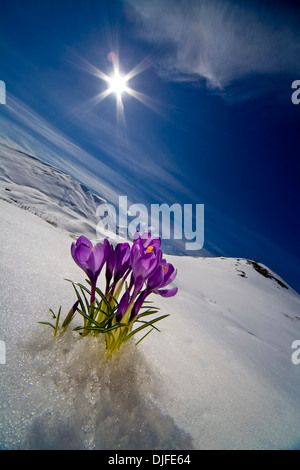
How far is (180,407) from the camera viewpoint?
0.94 m

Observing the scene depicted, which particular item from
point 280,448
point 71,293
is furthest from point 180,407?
point 71,293

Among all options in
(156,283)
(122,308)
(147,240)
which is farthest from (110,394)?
(147,240)

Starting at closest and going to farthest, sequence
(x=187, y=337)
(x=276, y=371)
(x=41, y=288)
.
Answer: (x=41, y=288)
(x=187, y=337)
(x=276, y=371)

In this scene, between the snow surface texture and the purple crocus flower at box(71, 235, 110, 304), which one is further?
the purple crocus flower at box(71, 235, 110, 304)

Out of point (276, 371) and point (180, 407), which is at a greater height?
point (180, 407)

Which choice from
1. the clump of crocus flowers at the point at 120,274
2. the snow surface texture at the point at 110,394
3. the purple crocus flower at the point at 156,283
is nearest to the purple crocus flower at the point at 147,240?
the clump of crocus flowers at the point at 120,274

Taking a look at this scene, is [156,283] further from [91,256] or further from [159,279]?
[91,256]

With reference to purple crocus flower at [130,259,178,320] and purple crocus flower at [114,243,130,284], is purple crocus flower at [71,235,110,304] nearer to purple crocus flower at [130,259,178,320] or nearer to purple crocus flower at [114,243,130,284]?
purple crocus flower at [114,243,130,284]

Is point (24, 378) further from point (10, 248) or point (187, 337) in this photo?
point (187, 337)

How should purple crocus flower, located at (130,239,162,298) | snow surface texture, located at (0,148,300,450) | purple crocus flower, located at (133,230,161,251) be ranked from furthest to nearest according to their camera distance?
purple crocus flower, located at (133,230,161,251)
purple crocus flower, located at (130,239,162,298)
snow surface texture, located at (0,148,300,450)

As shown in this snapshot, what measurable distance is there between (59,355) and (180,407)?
59cm

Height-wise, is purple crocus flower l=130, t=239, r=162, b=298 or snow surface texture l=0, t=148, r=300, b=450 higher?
purple crocus flower l=130, t=239, r=162, b=298

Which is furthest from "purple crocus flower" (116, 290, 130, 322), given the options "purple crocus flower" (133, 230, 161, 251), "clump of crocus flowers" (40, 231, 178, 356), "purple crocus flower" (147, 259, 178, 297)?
"purple crocus flower" (133, 230, 161, 251)

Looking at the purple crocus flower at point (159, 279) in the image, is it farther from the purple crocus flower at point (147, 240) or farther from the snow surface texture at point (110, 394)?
the snow surface texture at point (110, 394)
